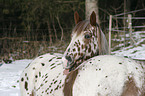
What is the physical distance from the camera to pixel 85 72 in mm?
1711

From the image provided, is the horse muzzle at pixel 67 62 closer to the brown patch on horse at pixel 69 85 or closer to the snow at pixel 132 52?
the brown patch on horse at pixel 69 85

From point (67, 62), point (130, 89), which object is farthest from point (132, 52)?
point (130, 89)

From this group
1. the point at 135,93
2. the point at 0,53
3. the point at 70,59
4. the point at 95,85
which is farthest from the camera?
the point at 0,53

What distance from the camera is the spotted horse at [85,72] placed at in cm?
154

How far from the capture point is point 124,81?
152cm

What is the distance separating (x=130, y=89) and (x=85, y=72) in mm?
395

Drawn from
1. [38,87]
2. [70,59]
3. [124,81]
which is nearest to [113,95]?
[124,81]

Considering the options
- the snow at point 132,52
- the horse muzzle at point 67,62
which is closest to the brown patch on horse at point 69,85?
the horse muzzle at point 67,62

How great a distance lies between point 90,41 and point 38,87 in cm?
107

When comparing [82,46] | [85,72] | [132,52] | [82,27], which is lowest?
[132,52]

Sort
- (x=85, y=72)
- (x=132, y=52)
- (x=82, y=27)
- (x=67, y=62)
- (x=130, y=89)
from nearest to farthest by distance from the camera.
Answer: (x=130, y=89) → (x=85, y=72) → (x=67, y=62) → (x=82, y=27) → (x=132, y=52)

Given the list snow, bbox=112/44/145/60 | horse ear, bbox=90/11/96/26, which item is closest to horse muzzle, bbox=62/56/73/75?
horse ear, bbox=90/11/96/26

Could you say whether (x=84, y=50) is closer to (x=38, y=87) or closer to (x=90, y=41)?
(x=90, y=41)

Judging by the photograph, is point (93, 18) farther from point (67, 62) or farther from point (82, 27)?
point (67, 62)
